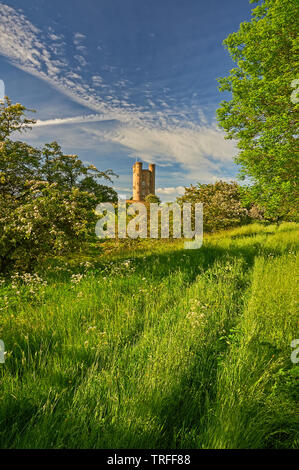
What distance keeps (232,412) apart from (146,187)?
88053 millimetres

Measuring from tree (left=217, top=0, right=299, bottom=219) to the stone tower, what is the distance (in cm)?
7401

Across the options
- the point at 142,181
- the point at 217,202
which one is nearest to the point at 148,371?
the point at 217,202

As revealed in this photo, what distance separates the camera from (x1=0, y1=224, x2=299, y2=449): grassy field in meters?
1.84

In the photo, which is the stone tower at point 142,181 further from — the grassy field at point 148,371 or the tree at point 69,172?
the grassy field at point 148,371

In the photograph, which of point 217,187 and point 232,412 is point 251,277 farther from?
point 217,187

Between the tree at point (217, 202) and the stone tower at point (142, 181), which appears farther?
the stone tower at point (142, 181)

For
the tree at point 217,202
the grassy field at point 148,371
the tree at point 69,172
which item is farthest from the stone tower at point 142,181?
the grassy field at point 148,371

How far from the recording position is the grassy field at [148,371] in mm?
1844

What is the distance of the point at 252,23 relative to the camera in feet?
29.8

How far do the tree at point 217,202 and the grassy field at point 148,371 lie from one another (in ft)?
39.4

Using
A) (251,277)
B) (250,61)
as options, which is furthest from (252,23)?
(251,277)

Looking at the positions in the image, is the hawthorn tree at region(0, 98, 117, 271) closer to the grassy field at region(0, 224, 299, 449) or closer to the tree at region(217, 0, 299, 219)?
the grassy field at region(0, 224, 299, 449)

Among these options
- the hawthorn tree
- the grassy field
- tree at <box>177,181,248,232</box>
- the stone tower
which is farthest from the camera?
the stone tower

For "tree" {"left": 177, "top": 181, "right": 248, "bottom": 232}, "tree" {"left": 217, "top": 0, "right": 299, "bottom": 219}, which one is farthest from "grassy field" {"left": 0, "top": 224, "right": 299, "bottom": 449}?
"tree" {"left": 177, "top": 181, "right": 248, "bottom": 232}
